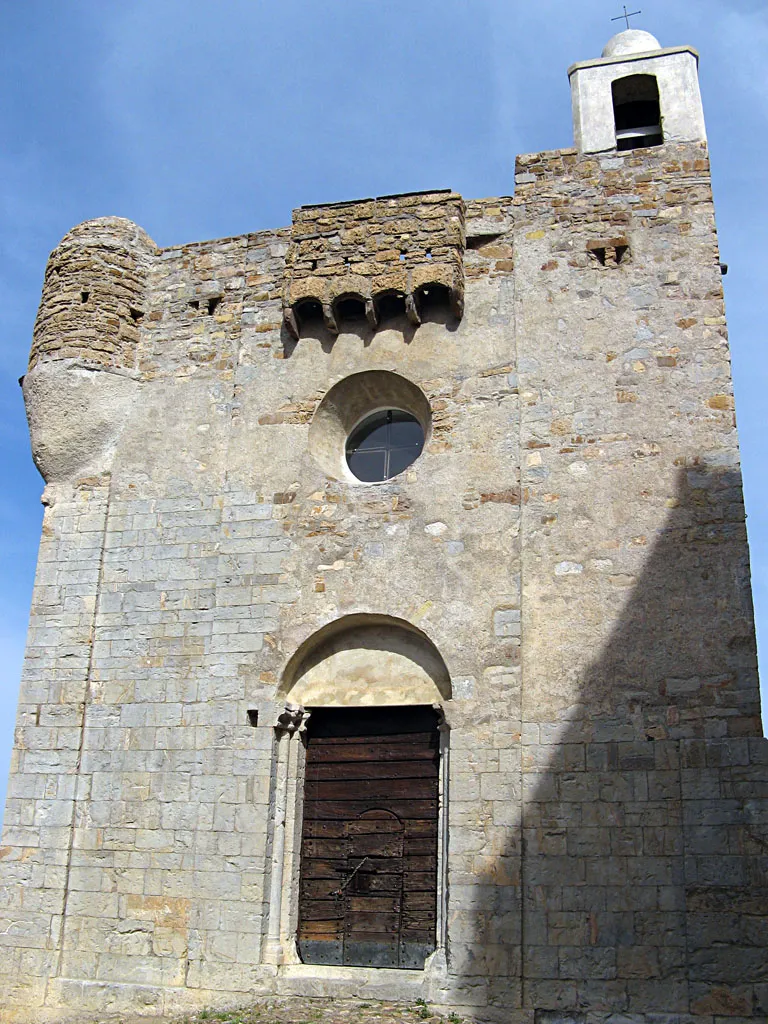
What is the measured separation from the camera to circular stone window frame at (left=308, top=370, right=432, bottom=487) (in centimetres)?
905

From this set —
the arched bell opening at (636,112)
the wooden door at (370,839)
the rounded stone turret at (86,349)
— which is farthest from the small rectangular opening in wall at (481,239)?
the wooden door at (370,839)

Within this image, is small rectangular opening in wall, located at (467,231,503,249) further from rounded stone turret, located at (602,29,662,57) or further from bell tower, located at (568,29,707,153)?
rounded stone turret, located at (602,29,662,57)

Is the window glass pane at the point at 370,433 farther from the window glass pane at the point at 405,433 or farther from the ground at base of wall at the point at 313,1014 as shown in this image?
the ground at base of wall at the point at 313,1014

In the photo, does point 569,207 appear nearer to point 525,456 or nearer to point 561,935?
point 525,456

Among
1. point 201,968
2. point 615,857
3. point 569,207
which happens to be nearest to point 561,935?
point 615,857

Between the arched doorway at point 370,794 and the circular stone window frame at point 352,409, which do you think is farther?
the circular stone window frame at point 352,409

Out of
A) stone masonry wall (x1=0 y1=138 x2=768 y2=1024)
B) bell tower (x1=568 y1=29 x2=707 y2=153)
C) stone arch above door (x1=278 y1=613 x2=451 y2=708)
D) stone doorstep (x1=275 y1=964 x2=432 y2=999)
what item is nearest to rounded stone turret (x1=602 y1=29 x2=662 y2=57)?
bell tower (x1=568 y1=29 x2=707 y2=153)

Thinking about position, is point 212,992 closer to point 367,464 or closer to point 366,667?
point 366,667

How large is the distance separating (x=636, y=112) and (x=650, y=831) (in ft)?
22.9

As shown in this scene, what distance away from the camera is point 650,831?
720cm

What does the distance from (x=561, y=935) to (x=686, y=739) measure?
159 cm

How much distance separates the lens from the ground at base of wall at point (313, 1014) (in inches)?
280

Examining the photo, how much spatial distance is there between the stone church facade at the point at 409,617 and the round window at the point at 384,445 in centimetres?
4

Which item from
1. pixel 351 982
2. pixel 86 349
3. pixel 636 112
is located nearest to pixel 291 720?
pixel 351 982
